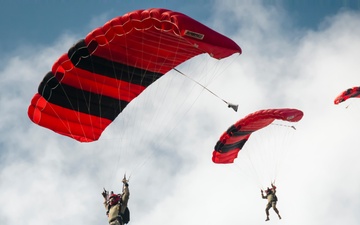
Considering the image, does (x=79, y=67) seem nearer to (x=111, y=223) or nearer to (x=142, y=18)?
(x=142, y=18)

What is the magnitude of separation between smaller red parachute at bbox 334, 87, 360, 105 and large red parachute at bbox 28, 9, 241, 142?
12782 mm

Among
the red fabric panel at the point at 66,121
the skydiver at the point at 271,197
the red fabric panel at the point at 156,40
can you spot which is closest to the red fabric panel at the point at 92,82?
the red fabric panel at the point at 156,40

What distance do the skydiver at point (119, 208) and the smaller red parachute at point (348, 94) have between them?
14.9 m

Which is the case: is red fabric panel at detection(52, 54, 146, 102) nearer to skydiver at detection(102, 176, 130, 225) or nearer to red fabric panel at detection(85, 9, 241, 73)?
red fabric panel at detection(85, 9, 241, 73)

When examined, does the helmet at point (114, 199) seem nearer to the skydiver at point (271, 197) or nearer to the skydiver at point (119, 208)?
the skydiver at point (119, 208)

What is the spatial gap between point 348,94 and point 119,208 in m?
15.4

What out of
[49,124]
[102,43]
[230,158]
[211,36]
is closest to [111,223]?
[49,124]

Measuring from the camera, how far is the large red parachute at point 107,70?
1587 cm

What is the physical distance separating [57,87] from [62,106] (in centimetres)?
80

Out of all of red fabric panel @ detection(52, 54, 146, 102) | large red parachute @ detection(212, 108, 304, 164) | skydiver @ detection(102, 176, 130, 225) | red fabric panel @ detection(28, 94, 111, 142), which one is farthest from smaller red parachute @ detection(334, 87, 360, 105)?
skydiver @ detection(102, 176, 130, 225)

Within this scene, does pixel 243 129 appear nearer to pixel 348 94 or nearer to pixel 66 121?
pixel 66 121

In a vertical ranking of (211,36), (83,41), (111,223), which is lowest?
(111,223)

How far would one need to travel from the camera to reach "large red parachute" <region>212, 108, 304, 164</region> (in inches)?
Result: 807

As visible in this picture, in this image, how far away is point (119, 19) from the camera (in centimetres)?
1592
